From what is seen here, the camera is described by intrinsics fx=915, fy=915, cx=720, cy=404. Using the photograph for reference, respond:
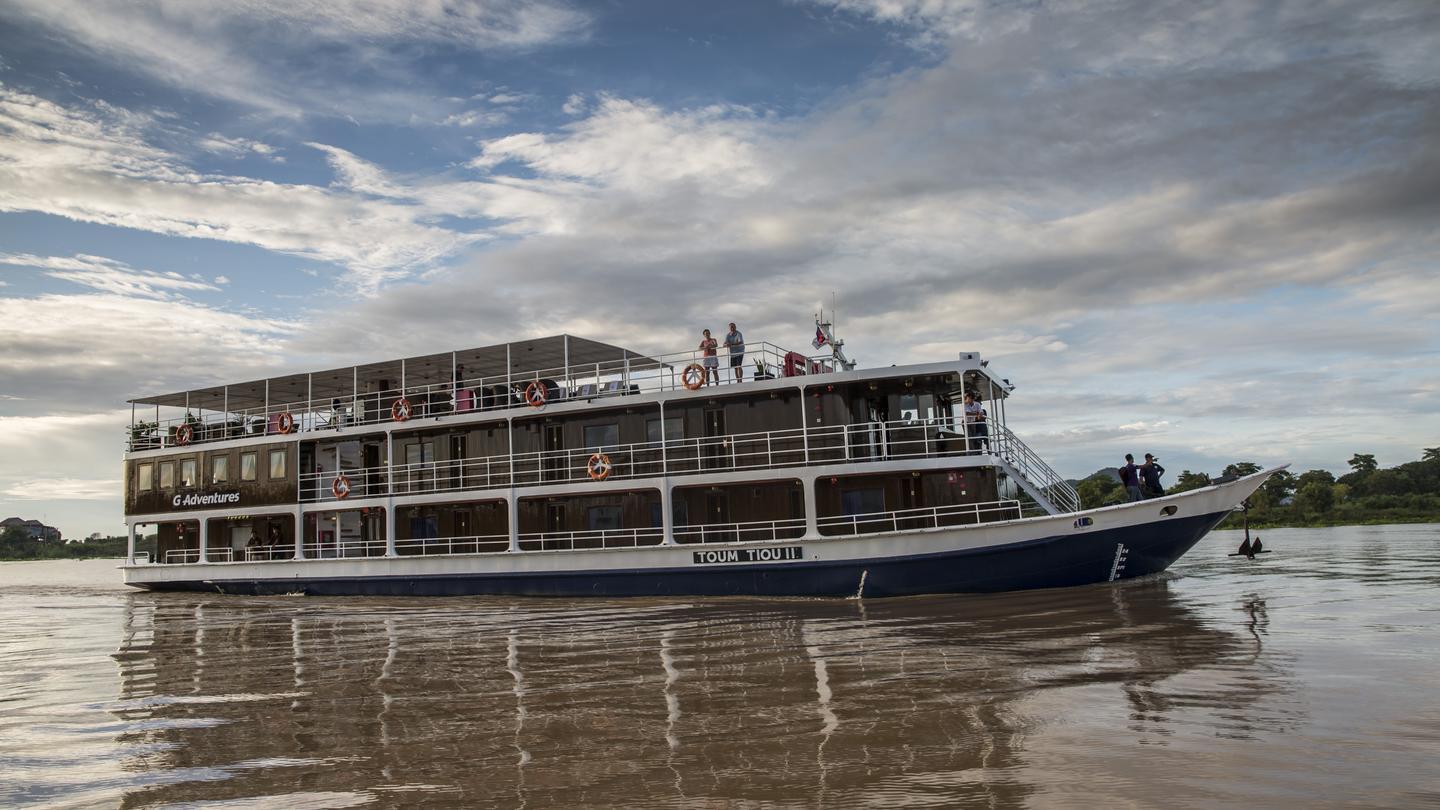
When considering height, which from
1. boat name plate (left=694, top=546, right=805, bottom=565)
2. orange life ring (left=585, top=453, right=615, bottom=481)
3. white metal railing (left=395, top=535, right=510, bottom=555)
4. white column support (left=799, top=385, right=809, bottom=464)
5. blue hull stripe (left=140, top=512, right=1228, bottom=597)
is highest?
white column support (left=799, top=385, right=809, bottom=464)

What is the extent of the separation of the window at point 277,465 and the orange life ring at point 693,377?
12.9m

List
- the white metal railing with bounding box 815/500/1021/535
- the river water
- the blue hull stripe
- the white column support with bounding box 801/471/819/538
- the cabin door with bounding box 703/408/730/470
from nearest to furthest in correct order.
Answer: the river water < the blue hull stripe < the white metal railing with bounding box 815/500/1021/535 < the white column support with bounding box 801/471/819/538 < the cabin door with bounding box 703/408/730/470

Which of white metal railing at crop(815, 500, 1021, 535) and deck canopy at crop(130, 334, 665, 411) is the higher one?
deck canopy at crop(130, 334, 665, 411)

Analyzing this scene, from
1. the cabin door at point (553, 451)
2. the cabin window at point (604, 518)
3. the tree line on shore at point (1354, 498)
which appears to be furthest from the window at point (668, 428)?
the tree line on shore at point (1354, 498)

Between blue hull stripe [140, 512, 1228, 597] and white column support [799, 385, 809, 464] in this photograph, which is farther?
white column support [799, 385, 809, 464]

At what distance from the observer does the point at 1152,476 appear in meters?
17.6

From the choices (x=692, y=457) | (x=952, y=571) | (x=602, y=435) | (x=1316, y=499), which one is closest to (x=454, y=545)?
(x=602, y=435)

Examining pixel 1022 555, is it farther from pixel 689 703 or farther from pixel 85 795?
pixel 85 795

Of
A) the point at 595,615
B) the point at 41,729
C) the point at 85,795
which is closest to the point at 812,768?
the point at 85,795

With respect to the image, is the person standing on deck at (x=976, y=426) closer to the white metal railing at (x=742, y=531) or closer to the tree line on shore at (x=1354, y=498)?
the white metal railing at (x=742, y=531)

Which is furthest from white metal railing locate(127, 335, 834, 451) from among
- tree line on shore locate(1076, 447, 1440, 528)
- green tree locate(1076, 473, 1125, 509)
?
tree line on shore locate(1076, 447, 1440, 528)

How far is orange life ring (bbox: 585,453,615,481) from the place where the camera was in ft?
68.2

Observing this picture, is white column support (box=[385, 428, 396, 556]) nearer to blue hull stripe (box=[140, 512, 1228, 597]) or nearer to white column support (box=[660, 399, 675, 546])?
blue hull stripe (box=[140, 512, 1228, 597])

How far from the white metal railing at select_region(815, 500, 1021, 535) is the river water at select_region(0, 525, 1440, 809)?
9.51 feet
